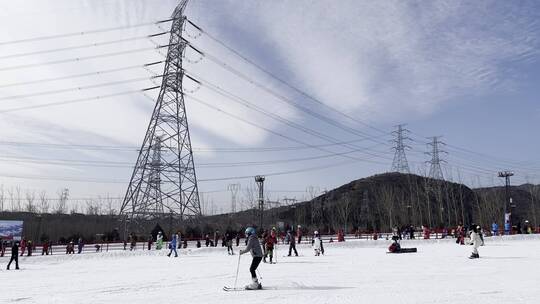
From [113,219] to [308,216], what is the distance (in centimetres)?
5844

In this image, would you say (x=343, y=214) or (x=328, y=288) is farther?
(x=343, y=214)

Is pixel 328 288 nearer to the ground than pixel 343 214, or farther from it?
nearer to the ground

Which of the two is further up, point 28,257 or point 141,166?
point 141,166

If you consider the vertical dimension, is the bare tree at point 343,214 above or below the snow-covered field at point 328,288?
above

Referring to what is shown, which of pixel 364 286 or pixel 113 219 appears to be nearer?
pixel 364 286

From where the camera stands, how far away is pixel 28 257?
101 feet

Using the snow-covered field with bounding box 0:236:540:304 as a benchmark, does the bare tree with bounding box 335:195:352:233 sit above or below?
above

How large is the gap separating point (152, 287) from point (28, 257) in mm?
22209

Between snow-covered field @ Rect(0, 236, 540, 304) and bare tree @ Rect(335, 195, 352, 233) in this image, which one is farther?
bare tree @ Rect(335, 195, 352, 233)

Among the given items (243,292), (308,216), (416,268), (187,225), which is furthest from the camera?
(308,216)

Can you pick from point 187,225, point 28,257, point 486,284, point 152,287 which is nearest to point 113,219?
point 187,225

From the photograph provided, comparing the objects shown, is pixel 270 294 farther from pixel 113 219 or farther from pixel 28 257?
pixel 113 219

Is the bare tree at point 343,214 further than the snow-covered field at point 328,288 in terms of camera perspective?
Yes

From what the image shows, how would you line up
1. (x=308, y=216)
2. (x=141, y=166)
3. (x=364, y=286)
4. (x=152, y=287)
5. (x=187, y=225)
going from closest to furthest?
(x=364, y=286)
(x=152, y=287)
(x=141, y=166)
(x=187, y=225)
(x=308, y=216)
